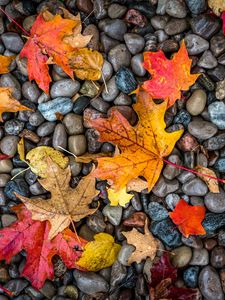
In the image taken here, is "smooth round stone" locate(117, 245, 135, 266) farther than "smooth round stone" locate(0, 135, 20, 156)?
No

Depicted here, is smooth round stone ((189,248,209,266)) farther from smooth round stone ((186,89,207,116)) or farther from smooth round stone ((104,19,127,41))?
smooth round stone ((104,19,127,41))

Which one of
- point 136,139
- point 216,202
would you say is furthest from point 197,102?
point 216,202

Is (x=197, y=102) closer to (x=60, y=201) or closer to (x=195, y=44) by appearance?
(x=195, y=44)

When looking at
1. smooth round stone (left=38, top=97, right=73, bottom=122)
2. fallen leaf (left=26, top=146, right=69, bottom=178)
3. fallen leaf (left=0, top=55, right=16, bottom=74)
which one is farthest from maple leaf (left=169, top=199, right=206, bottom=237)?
fallen leaf (left=0, top=55, right=16, bottom=74)

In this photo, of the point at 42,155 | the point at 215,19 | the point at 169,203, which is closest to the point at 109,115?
the point at 42,155

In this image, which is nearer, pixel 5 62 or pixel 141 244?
pixel 141 244

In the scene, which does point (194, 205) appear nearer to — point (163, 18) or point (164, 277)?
point (164, 277)

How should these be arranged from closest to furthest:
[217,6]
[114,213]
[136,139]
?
[136,139], [217,6], [114,213]
